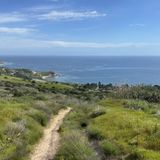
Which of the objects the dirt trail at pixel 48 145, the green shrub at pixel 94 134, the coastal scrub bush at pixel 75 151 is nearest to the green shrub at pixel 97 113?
the dirt trail at pixel 48 145

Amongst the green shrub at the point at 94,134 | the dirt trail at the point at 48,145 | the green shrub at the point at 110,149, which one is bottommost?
the dirt trail at the point at 48,145

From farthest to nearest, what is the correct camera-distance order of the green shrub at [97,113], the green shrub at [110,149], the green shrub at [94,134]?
the green shrub at [97,113] < the green shrub at [94,134] < the green shrub at [110,149]

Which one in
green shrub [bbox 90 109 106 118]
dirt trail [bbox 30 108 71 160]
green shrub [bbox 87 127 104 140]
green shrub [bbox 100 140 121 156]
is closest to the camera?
green shrub [bbox 100 140 121 156]

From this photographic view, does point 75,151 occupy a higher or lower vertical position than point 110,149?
higher

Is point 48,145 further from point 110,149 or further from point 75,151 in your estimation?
point 75,151

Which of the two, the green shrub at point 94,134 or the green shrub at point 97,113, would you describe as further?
the green shrub at point 97,113

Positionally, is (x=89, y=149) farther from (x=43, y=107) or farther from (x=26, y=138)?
(x=43, y=107)

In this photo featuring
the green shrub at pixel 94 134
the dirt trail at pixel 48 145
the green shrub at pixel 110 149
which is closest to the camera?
the green shrub at pixel 110 149

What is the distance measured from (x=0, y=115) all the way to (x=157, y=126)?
9293mm

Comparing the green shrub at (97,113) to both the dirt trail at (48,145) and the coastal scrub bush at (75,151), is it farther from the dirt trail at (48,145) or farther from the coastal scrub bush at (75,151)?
the coastal scrub bush at (75,151)

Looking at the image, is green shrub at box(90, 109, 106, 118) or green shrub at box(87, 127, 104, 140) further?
green shrub at box(90, 109, 106, 118)

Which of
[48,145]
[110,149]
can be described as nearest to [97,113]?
[48,145]

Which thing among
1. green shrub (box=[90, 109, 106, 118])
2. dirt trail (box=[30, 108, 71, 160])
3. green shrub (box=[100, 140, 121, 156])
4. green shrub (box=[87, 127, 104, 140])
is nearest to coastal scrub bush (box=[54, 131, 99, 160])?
green shrub (box=[100, 140, 121, 156])

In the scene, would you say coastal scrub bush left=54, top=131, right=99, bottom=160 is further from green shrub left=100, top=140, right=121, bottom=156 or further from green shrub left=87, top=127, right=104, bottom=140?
green shrub left=87, top=127, right=104, bottom=140
